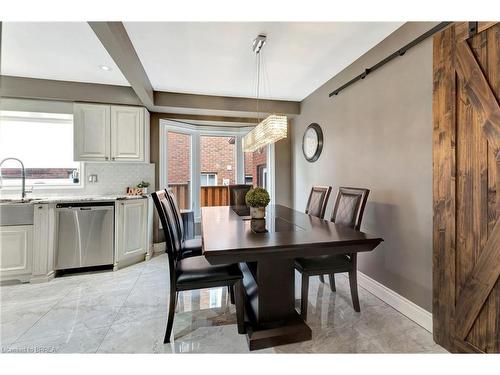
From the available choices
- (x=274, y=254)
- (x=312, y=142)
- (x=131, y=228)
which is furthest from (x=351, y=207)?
(x=131, y=228)

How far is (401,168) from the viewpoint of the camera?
7.07 feet

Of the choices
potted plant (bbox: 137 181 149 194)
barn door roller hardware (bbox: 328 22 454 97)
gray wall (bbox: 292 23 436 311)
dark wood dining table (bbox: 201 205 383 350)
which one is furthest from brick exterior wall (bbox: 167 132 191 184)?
barn door roller hardware (bbox: 328 22 454 97)

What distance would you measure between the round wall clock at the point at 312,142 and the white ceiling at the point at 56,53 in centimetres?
282

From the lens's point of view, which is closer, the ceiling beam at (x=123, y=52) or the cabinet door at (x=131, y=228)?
the ceiling beam at (x=123, y=52)

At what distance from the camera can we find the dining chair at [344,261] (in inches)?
76.4

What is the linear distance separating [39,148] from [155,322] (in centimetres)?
317

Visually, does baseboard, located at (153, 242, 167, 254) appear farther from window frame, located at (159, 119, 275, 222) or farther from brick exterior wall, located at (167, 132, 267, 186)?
brick exterior wall, located at (167, 132, 267, 186)

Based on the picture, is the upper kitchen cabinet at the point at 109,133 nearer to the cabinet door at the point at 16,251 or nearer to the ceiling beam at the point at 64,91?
the ceiling beam at the point at 64,91

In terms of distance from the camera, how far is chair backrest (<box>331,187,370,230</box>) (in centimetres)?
210

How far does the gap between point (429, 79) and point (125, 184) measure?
3.90 m

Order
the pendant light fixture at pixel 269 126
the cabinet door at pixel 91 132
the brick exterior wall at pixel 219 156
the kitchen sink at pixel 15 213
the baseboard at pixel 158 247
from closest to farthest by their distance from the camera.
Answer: the pendant light fixture at pixel 269 126, the kitchen sink at pixel 15 213, the cabinet door at pixel 91 132, the baseboard at pixel 158 247, the brick exterior wall at pixel 219 156

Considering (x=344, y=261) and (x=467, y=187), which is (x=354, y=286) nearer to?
(x=344, y=261)

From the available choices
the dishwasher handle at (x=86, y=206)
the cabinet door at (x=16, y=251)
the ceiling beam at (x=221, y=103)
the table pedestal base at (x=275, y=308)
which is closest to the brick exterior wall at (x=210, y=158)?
the ceiling beam at (x=221, y=103)
